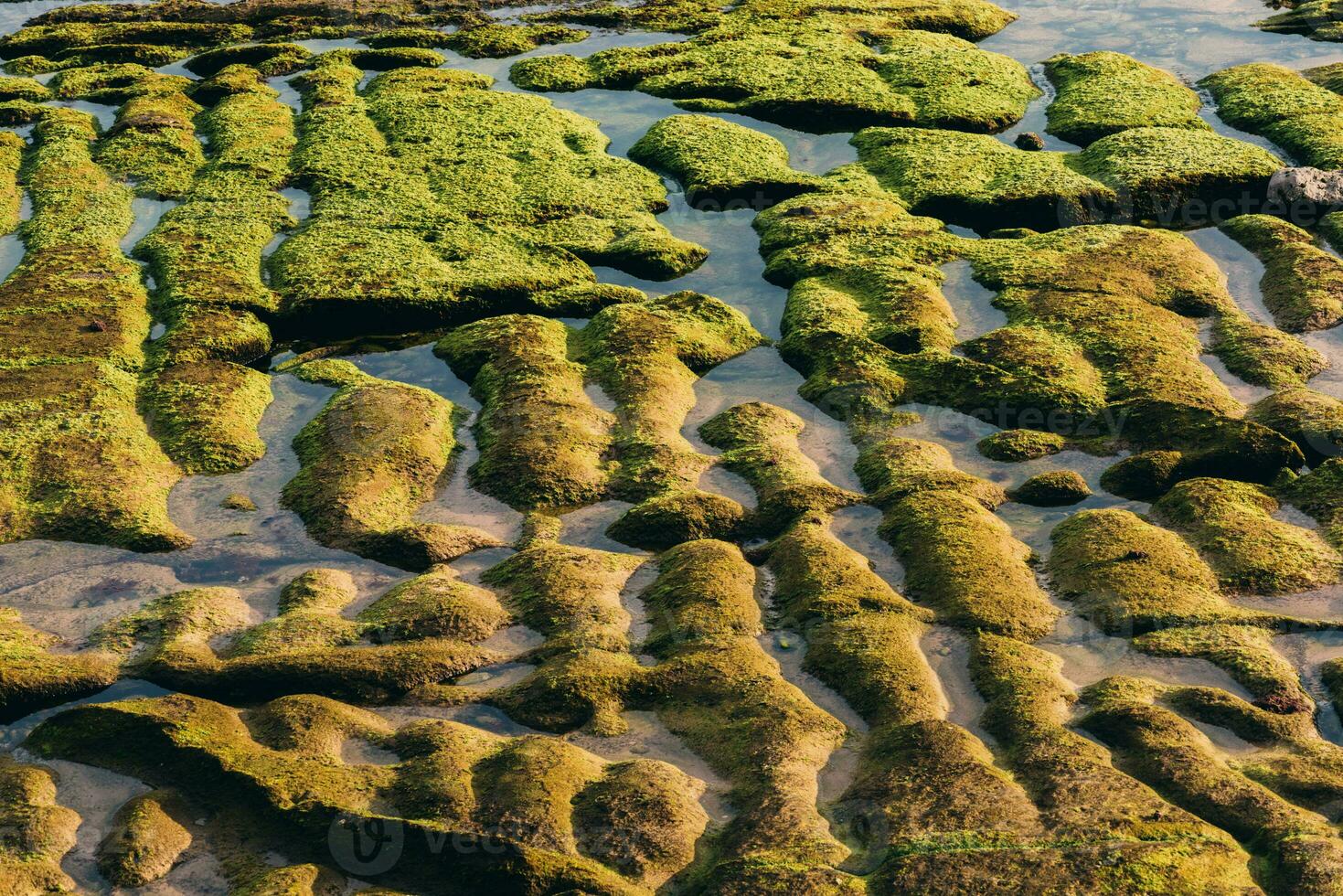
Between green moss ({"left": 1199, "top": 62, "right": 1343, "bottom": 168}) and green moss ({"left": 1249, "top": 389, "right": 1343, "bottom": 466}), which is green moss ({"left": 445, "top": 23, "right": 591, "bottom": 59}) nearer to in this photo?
green moss ({"left": 1199, "top": 62, "right": 1343, "bottom": 168})

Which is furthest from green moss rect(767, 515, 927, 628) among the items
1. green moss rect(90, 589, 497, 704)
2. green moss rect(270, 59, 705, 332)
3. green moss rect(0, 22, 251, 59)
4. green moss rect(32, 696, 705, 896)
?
green moss rect(0, 22, 251, 59)

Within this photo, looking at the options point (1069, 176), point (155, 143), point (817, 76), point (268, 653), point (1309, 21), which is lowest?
point (268, 653)

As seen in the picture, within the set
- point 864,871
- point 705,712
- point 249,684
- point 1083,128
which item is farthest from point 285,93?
point 864,871

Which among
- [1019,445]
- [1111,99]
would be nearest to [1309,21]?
[1111,99]

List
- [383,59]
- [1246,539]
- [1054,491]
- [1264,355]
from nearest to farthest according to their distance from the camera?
[1246,539], [1054,491], [1264,355], [383,59]

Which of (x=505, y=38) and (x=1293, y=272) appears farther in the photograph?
(x=505, y=38)

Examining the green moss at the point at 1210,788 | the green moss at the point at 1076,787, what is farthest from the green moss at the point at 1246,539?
the green moss at the point at 1210,788

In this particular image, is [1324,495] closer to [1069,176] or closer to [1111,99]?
[1069,176]

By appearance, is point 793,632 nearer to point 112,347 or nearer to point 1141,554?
point 1141,554
